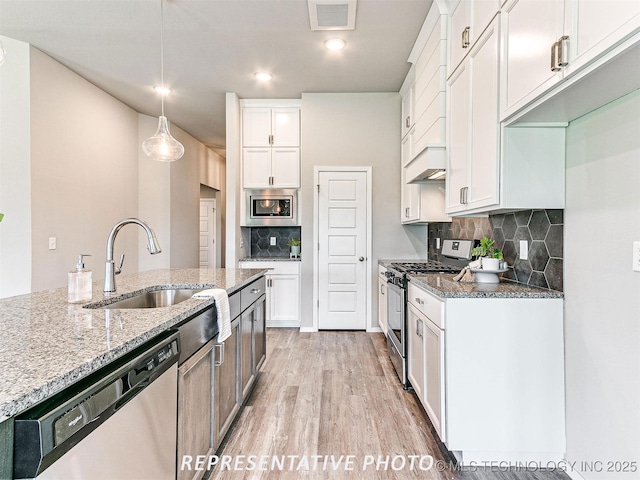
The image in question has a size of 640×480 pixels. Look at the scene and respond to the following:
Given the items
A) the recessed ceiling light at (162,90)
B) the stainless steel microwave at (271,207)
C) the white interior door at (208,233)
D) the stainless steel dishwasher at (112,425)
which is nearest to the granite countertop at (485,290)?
the stainless steel dishwasher at (112,425)

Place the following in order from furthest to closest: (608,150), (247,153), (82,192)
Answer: (247,153), (82,192), (608,150)

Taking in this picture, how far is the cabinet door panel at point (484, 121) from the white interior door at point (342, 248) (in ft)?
7.22

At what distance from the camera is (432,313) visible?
77.7 inches

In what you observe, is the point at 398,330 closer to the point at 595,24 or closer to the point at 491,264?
the point at 491,264

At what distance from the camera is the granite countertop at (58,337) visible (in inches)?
27.6

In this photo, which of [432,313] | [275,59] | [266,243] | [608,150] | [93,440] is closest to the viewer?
[93,440]

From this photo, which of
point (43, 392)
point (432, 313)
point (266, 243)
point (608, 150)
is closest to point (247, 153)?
point (266, 243)

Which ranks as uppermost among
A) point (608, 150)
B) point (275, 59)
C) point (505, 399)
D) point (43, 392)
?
point (275, 59)

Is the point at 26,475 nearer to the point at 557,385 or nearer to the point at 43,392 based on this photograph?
the point at 43,392

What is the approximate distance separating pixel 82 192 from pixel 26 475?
3945 millimetres

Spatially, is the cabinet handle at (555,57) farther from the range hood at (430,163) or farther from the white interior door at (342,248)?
the white interior door at (342,248)

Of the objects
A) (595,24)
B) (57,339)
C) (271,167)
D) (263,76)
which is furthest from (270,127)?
(57,339)

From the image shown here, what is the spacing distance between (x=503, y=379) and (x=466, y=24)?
2.04m

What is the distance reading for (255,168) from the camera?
14.5ft
